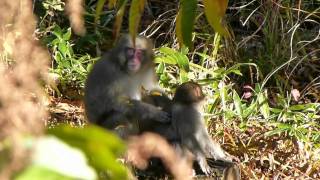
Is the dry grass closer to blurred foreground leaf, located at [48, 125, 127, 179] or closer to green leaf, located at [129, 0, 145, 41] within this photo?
blurred foreground leaf, located at [48, 125, 127, 179]

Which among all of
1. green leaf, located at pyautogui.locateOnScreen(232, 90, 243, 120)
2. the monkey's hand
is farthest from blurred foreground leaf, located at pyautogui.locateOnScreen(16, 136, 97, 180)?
green leaf, located at pyautogui.locateOnScreen(232, 90, 243, 120)

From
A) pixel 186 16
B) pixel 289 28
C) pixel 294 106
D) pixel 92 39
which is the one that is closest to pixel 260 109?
pixel 294 106

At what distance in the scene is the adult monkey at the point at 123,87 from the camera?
503 centimetres

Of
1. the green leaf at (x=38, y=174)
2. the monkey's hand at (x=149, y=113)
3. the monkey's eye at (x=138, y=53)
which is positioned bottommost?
the monkey's hand at (x=149, y=113)

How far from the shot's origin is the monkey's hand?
491cm

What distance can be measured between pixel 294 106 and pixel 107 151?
5.81 metres

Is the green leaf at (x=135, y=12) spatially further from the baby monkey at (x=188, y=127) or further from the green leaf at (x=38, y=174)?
the baby monkey at (x=188, y=127)

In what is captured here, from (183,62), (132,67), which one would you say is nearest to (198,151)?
(132,67)

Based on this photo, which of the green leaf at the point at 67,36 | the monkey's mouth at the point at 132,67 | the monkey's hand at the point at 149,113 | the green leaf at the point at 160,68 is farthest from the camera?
the green leaf at the point at 67,36

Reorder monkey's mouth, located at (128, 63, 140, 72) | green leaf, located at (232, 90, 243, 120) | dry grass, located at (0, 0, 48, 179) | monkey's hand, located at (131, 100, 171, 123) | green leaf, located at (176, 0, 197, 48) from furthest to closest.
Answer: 1. green leaf, located at (232, 90, 243, 120)
2. monkey's mouth, located at (128, 63, 140, 72)
3. monkey's hand, located at (131, 100, 171, 123)
4. green leaf, located at (176, 0, 197, 48)
5. dry grass, located at (0, 0, 48, 179)

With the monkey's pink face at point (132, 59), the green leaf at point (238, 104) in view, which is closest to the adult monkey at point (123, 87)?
the monkey's pink face at point (132, 59)

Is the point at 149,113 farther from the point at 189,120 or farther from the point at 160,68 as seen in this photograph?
the point at 160,68

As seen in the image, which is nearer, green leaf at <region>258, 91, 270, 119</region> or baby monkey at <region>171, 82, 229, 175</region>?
baby monkey at <region>171, 82, 229, 175</region>

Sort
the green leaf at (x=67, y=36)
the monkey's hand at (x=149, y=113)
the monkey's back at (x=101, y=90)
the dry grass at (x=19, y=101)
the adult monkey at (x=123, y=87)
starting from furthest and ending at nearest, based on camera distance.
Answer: the green leaf at (x=67, y=36)
the monkey's back at (x=101, y=90)
the adult monkey at (x=123, y=87)
the monkey's hand at (x=149, y=113)
the dry grass at (x=19, y=101)
